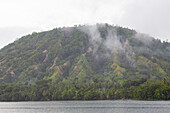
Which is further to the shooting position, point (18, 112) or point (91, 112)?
point (18, 112)

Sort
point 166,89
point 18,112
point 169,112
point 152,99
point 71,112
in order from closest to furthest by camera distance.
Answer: point 169,112, point 71,112, point 18,112, point 166,89, point 152,99

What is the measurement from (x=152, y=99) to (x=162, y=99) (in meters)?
8.83

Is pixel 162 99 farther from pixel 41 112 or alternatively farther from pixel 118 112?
pixel 41 112

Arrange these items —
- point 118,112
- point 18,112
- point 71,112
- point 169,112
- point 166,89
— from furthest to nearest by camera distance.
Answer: point 166,89, point 18,112, point 71,112, point 118,112, point 169,112

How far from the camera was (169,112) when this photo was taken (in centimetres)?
10988

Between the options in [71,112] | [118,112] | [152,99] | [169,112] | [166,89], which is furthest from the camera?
[152,99]

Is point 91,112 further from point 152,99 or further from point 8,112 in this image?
point 152,99

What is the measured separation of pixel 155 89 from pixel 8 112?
10995cm

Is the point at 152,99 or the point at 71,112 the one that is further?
the point at 152,99

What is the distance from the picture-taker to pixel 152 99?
7859 inches

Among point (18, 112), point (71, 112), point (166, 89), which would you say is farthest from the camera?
point (166, 89)

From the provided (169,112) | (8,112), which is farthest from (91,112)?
(8,112)

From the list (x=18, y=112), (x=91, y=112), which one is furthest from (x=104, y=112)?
(x=18, y=112)

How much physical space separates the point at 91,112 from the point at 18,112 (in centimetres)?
4160
